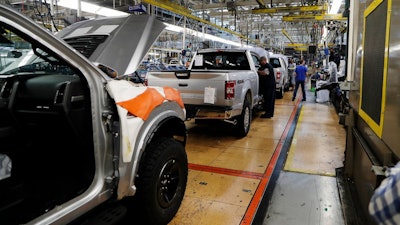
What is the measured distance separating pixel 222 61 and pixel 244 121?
175cm

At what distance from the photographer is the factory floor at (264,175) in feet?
10.4

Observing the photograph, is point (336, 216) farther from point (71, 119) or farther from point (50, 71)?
point (50, 71)

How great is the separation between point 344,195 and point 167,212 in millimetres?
2173

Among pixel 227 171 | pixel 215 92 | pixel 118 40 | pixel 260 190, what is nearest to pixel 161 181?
pixel 118 40

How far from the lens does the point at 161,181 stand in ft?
8.82

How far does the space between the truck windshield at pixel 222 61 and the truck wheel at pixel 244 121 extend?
113 cm

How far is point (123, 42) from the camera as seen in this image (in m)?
2.74

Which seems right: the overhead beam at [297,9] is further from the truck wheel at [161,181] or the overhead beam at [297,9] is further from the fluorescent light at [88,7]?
the truck wheel at [161,181]

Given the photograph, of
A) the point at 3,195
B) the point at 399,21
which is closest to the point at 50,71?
the point at 3,195

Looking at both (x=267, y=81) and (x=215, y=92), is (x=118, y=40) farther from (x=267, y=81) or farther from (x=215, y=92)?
(x=267, y=81)

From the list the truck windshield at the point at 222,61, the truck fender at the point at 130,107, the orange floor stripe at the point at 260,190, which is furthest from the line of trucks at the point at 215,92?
the truck fender at the point at 130,107

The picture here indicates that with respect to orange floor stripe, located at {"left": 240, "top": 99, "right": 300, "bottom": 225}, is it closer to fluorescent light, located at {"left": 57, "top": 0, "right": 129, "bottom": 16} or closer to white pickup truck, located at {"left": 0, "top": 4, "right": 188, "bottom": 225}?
white pickup truck, located at {"left": 0, "top": 4, "right": 188, "bottom": 225}

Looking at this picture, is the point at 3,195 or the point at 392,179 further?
the point at 3,195

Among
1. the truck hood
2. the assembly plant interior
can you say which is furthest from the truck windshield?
the truck hood
